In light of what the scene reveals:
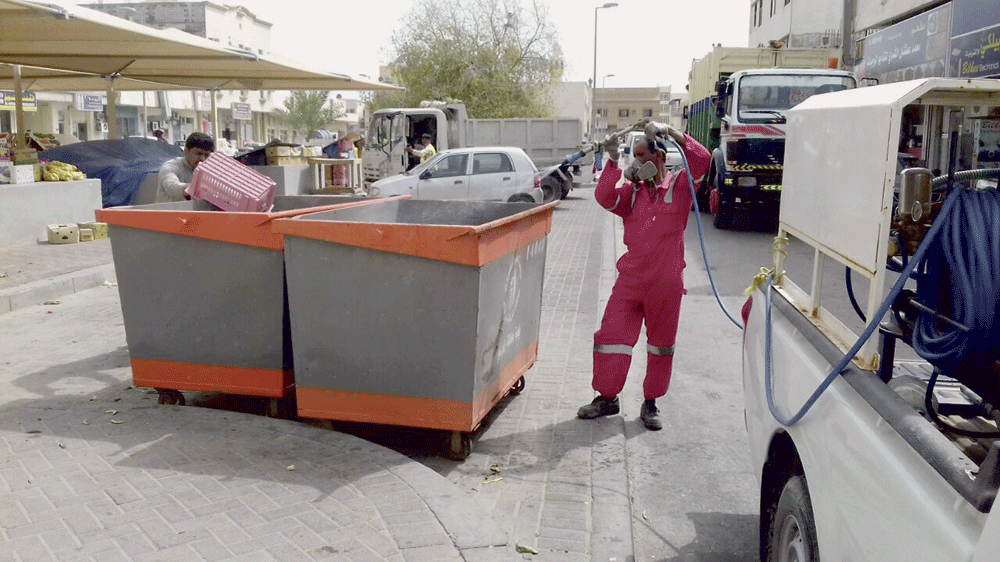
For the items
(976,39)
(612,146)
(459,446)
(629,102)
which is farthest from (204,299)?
(629,102)

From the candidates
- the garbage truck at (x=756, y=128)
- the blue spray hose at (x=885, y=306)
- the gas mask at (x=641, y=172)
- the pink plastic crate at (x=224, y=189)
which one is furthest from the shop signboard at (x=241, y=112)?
the blue spray hose at (x=885, y=306)

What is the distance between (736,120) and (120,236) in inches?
488

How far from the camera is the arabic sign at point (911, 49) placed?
1745cm

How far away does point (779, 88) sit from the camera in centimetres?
1574

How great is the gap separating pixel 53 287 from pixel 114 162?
8647 millimetres

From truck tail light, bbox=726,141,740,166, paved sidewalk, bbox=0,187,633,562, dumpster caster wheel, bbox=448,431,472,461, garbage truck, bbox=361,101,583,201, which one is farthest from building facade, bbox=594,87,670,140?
dumpster caster wheel, bbox=448,431,472,461

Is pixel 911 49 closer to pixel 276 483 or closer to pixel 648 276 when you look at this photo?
pixel 648 276

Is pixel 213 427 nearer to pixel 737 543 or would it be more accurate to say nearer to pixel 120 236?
pixel 120 236

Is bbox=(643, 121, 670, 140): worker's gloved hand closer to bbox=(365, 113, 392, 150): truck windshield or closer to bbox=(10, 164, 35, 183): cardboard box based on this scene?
bbox=(10, 164, 35, 183): cardboard box

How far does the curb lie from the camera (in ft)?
28.3

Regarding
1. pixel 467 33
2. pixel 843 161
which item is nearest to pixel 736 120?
pixel 843 161

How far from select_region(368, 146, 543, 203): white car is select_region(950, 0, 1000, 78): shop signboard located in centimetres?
846

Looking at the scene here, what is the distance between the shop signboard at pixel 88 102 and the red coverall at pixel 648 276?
123 ft

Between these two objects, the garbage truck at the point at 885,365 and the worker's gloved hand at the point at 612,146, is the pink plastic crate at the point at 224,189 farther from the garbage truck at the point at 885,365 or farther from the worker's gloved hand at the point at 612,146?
the garbage truck at the point at 885,365
